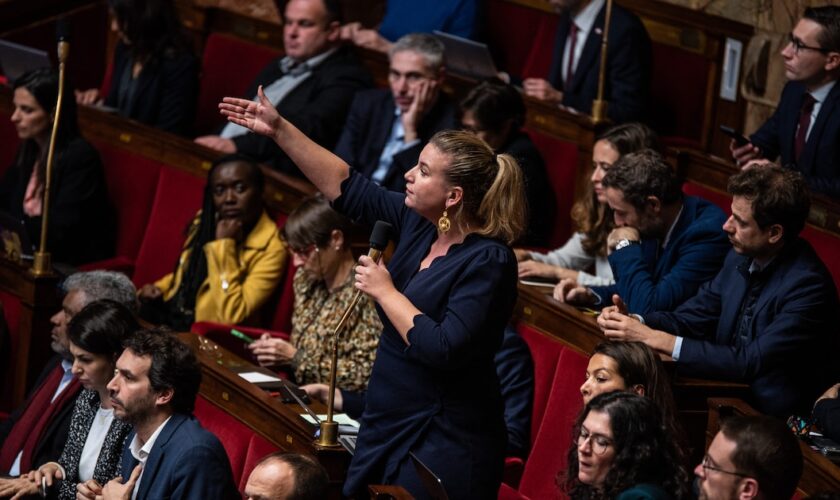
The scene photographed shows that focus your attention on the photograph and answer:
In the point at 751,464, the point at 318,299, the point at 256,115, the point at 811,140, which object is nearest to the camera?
the point at 751,464

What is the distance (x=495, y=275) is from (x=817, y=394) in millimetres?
508

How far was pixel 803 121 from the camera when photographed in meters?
2.12

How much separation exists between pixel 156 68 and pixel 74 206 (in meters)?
0.43

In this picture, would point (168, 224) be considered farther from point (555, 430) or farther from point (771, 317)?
point (771, 317)

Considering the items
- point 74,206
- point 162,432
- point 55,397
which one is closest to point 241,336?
point 55,397

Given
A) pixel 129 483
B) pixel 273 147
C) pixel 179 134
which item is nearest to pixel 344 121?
pixel 273 147

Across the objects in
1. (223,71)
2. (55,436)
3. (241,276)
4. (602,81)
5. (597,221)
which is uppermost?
(602,81)

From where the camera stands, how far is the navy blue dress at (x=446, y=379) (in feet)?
4.40

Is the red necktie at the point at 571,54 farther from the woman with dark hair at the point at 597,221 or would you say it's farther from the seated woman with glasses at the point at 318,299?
the seated woman with glasses at the point at 318,299

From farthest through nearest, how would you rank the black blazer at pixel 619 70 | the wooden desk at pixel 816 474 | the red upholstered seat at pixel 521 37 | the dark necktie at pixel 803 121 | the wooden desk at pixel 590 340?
the red upholstered seat at pixel 521 37
the black blazer at pixel 619 70
the dark necktie at pixel 803 121
the wooden desk at pixel 590 340
the wooden desk at pixel 816 474

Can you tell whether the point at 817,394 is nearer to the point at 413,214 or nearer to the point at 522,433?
the point at 522,433

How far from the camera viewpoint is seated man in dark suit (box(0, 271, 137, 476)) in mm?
1858

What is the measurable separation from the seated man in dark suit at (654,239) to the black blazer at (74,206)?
1046 millimetres

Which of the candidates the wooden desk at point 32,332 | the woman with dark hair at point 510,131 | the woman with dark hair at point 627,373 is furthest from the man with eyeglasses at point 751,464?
the wooden desk at point 32,332
